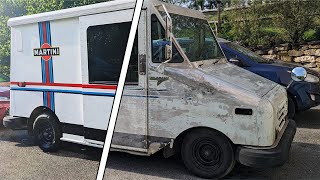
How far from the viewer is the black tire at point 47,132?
72 centimetres

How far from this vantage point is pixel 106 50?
714 millimetres

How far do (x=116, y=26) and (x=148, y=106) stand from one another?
90cm

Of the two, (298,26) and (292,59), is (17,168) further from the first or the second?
(292,59)

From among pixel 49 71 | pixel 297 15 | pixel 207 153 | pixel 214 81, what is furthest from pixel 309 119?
pixel 49 71

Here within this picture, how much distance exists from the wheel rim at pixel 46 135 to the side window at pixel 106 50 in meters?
0.14

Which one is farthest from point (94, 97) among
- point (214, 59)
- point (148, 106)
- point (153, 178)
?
point (214, 59)

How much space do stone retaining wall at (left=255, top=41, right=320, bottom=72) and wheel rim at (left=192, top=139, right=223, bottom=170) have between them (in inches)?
75.7

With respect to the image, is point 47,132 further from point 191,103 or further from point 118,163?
point 191,103

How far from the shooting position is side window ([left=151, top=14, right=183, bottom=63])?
1481 mm

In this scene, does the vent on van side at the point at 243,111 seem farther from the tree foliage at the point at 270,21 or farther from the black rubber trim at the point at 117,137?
the tree foliage at the point at 270,21

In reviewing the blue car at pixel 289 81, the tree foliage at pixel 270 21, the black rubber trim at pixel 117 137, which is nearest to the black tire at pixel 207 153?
the black rubber trim at pixel 117 137

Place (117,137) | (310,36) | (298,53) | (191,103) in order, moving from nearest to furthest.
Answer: (117,137)
(191,103)
(310,36)
(298,53)

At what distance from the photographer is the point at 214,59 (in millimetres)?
2080

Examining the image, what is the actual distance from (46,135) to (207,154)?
1.18 m
